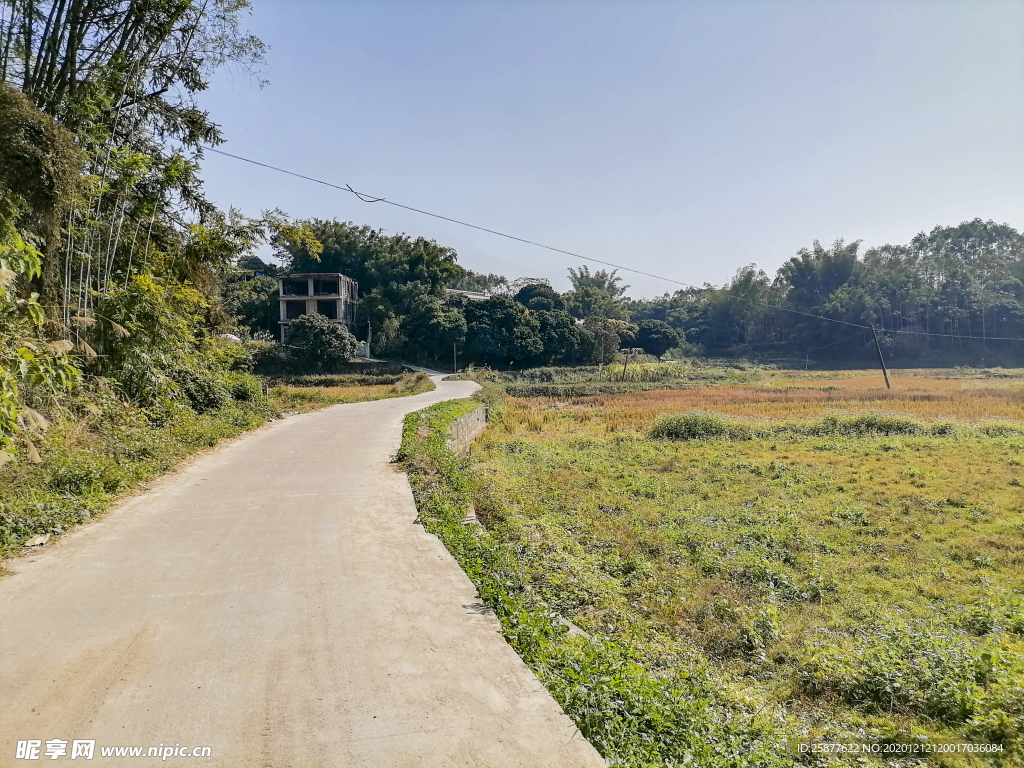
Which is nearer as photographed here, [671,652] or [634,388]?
[671,652]

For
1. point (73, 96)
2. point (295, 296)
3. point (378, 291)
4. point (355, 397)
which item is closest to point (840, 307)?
point (378, 291)

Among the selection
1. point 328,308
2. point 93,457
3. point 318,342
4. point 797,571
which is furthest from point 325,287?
point 797,571

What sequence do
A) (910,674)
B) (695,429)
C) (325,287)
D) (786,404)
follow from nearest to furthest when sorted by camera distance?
(910,674)
(695,429)
(786,404)
(325,287)

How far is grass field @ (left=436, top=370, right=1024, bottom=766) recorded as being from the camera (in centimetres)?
339

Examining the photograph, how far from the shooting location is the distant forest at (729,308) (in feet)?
153

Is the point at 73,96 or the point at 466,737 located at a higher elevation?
the point at 73,96

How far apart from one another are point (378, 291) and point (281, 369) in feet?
39.8

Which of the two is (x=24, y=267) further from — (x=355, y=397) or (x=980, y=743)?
(x=355, y=397)

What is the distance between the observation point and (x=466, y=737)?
8.59ft

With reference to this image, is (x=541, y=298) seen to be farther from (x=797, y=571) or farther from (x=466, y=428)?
(x=797, y=571)

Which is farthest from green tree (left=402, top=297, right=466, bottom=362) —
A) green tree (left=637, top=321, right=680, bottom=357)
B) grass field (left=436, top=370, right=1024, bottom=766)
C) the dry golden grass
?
grass field (left=436, top=370, right=1024, bottom=766)

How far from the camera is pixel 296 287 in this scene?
47344mm

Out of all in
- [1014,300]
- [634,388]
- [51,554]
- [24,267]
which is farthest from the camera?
[1014,300]

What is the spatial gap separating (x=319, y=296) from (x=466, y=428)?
33.2 metres
